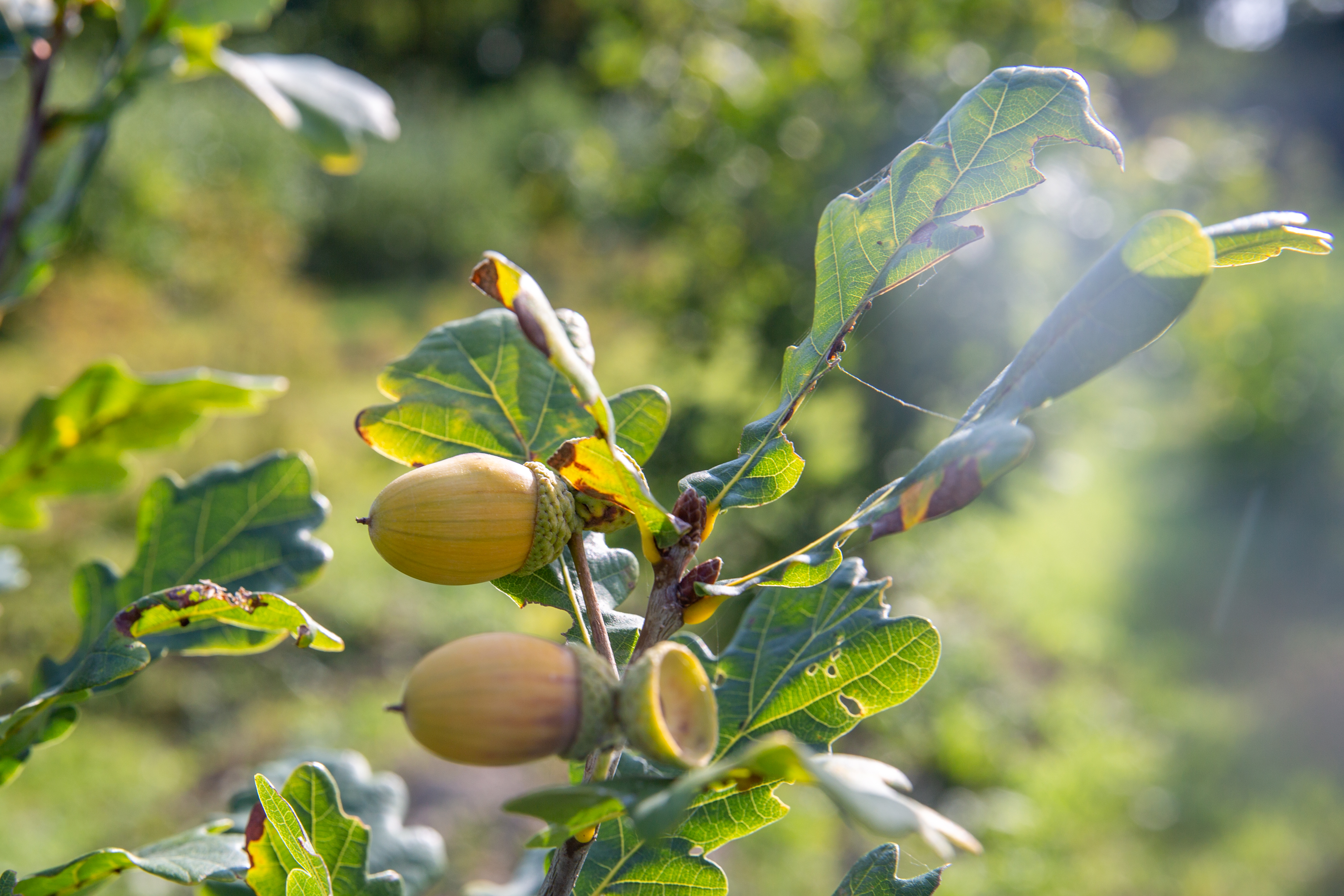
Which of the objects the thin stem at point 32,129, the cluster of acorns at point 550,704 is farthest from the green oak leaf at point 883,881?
the thin stem at point 32,129

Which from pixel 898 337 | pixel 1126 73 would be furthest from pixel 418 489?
pixel 1126 73

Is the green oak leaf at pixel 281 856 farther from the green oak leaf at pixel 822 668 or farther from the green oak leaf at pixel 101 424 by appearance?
the green oak leaf at pixel 101 424

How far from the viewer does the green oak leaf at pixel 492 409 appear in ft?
1.97

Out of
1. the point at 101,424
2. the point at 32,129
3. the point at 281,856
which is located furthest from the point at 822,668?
the point at 32,129

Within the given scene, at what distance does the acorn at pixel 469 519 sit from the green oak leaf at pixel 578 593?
0.04 meters

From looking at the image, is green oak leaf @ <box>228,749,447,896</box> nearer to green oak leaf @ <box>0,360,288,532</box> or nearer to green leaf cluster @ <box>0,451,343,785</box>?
green leaf cluster @ <box>0,451,343,785</box>

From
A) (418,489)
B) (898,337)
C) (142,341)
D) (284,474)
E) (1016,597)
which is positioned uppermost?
(418,489)

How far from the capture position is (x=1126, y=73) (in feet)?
13.1

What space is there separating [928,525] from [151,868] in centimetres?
328

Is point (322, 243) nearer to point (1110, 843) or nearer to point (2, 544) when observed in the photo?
point (2, 544)

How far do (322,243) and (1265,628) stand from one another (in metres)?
9.08

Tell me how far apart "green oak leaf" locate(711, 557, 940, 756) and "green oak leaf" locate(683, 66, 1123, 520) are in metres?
0.07

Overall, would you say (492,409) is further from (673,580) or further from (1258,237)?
(1258,237)

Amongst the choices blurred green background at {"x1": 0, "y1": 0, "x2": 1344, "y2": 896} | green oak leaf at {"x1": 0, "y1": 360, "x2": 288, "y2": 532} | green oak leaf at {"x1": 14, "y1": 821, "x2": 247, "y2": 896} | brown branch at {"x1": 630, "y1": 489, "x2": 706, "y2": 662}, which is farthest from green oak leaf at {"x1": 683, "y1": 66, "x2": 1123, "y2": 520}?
blurred green background at {"x1": 0, "y1": 0, "x2": 1344, "y2": 896}
